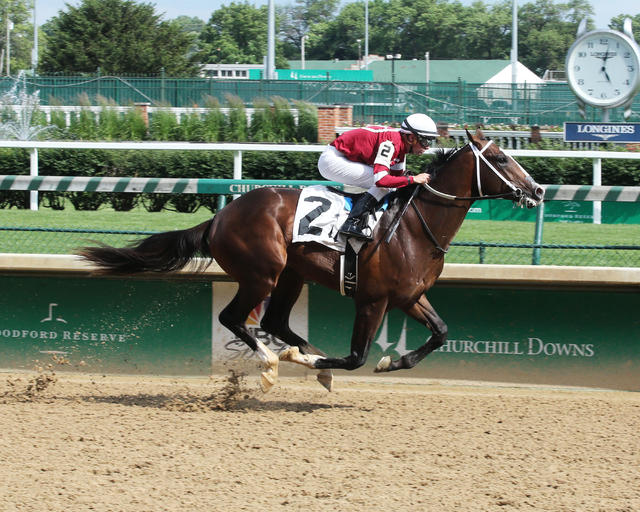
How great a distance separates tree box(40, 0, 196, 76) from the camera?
150ft

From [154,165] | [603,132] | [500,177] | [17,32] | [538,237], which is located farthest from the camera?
[17,32]

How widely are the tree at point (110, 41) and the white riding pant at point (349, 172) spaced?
41549 millimetres

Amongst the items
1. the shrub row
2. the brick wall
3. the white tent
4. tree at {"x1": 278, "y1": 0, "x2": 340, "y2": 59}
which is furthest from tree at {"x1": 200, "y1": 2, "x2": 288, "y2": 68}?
the shrub row

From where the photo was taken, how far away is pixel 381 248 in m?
6.10

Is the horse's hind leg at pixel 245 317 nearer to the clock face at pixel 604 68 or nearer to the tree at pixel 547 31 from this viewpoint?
the clock face at pixel 604 68

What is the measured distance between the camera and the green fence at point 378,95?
28062mm

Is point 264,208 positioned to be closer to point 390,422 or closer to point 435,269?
point 435,269

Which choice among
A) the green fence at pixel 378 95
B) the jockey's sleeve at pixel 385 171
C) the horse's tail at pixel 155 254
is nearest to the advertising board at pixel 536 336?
the jockey's sleeve at pixel 385 171

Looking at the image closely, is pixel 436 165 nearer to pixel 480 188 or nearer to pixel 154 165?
pixel 480 188

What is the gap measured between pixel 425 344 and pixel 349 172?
4.27 feet

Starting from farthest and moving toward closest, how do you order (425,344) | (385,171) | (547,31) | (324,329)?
1. (547,31)
2. (324,329)
3. (425,344)
4. (385,171)

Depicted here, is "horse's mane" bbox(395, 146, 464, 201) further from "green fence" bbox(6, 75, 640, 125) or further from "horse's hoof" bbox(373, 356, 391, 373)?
"green fence" bbox(6, 75, 640, 125)

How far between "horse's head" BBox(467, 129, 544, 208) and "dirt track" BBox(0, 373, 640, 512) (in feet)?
4.93

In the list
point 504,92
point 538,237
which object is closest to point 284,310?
point 538,237
